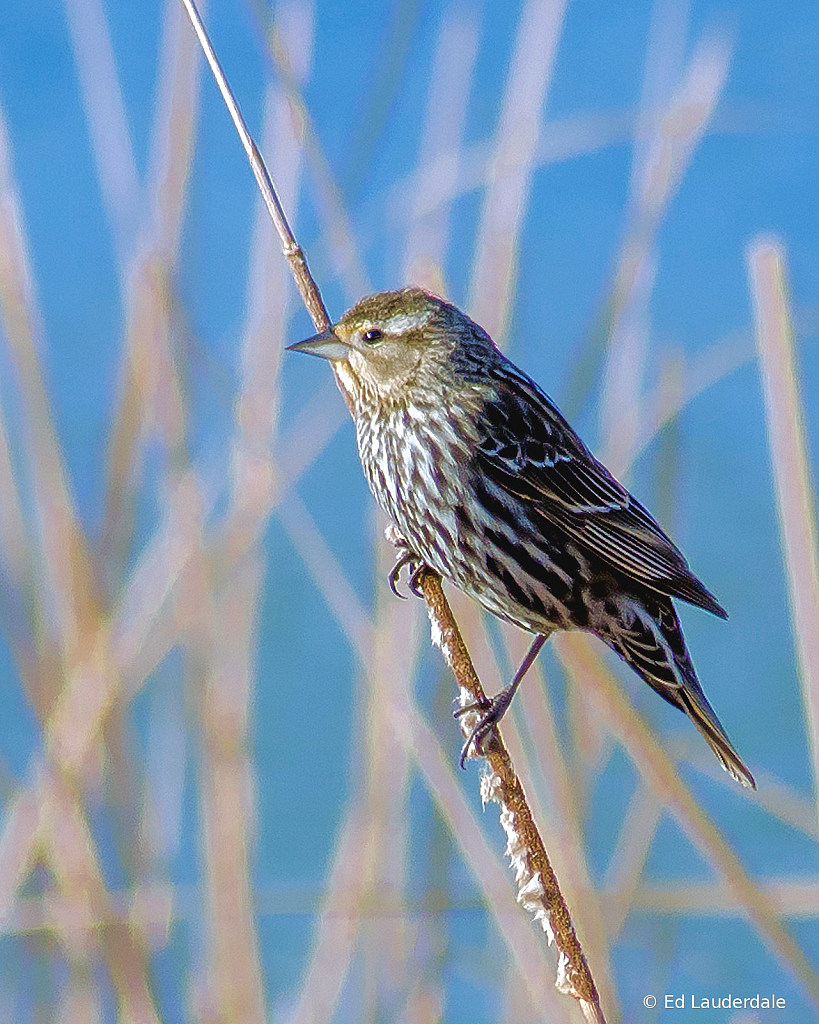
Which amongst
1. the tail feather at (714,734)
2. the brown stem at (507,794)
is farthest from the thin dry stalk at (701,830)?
the brown stem at (507,794)

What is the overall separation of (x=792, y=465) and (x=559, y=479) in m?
0.60

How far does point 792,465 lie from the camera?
82.0 inches

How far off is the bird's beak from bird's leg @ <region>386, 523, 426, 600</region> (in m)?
0.36

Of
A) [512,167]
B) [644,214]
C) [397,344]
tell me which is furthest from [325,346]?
[644,214]

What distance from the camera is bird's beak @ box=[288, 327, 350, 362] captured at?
230cm

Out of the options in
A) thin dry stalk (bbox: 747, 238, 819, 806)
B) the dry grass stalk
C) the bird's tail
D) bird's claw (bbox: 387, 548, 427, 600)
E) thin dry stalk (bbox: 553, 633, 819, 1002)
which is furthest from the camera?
bird's claw (bbox: 387, 548, 427, 600)

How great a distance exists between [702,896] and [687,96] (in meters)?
1.47

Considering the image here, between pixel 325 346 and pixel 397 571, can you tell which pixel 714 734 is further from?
pixel 325 346

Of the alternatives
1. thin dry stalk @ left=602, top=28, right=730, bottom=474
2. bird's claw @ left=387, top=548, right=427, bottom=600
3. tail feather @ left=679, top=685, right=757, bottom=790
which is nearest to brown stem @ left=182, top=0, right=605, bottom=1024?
bird's claw @ left=387, top=548, right=427, bottom=600

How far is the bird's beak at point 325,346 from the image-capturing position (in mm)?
2299

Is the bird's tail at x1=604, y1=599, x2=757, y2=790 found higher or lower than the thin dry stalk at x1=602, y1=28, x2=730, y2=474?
lower

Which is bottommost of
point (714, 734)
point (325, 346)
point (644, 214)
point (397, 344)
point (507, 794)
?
point (507, 794)

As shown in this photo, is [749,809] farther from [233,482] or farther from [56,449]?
[56,449]

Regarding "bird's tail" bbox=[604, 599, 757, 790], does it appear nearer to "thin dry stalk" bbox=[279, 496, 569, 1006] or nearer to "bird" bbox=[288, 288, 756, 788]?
"bird" bbox=[288, 288, 756, 788]
